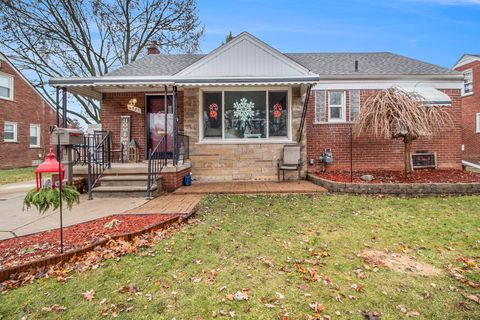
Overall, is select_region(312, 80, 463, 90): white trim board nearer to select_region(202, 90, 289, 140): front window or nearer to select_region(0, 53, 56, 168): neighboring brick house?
select_region(202, 90, 289, 140): front window

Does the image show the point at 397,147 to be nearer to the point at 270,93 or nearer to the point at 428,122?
the point at 428,122

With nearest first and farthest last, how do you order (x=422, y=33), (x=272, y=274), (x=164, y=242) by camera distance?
(x=272, y=274) → (x=164, y=242) → (x=422, y=33)

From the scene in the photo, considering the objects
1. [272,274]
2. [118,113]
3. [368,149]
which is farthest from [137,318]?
[368,149]

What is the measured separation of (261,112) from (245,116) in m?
0.61

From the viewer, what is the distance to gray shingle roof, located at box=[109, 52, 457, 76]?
9.99m

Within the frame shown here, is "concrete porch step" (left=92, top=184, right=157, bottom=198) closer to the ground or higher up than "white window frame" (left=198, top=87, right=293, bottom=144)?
closer to the ground

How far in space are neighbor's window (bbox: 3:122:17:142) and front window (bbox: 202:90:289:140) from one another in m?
16.4

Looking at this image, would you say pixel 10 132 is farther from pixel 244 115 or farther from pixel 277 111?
pixel 277 111

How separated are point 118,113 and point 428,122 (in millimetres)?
10778

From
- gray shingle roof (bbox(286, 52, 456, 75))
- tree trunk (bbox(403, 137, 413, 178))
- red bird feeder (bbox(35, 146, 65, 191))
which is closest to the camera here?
red bird feeder (bbox(35, 146, 65, 191))

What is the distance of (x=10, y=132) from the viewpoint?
17.4 meters

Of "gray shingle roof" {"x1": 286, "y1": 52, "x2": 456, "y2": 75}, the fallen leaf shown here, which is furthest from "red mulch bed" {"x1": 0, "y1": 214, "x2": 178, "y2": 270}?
"gray shingle roof" {"x1": 286, "y1": 52, "x2": 456, "y2": 75}

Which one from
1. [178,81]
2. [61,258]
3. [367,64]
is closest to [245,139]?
[178,81]

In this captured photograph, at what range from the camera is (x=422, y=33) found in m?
18.0
